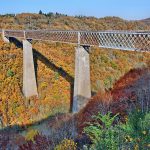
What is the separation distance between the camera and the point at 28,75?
40000 millimetres

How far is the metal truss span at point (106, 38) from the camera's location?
2154 cm

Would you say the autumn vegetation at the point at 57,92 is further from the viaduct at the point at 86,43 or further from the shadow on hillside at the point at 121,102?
the viaduct at the point at 86,43

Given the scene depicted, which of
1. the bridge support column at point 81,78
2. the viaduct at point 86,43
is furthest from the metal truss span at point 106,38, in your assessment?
the bridge support column at point 81,78

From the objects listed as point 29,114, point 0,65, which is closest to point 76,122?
point 29,114

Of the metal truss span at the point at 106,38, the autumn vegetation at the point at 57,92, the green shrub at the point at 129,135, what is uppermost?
the metal truss span at the point at 106,38

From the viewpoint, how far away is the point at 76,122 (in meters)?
24.2

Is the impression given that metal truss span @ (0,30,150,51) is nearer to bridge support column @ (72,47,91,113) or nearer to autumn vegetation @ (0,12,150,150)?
bridge support column @ (72,47,91,113)

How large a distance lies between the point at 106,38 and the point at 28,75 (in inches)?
629

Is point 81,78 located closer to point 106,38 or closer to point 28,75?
point 106,38

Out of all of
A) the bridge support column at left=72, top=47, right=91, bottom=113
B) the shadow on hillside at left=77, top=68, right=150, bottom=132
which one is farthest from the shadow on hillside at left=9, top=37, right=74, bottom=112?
the shadow on hillside at left=77, top=68, right=150, bottom=132

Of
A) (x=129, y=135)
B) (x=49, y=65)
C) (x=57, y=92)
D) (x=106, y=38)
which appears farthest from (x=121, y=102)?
(x=49, y=65)

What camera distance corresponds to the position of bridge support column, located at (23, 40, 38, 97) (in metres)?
39.7

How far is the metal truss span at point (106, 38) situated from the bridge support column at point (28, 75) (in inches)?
78.1

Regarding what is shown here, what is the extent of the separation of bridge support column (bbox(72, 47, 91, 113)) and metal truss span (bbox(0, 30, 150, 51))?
0.94 m
